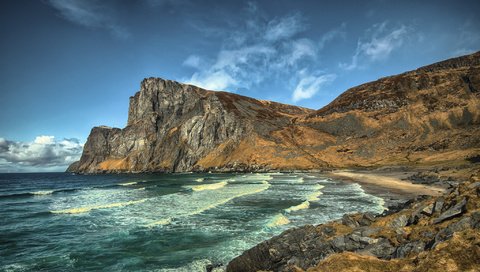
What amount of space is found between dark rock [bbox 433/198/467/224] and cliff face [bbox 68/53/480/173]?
85.6 m

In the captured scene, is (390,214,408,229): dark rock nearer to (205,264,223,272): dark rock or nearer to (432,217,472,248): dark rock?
(432,217,472,248): dark rock

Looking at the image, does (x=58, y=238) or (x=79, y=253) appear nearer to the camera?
(x=79, y=253)

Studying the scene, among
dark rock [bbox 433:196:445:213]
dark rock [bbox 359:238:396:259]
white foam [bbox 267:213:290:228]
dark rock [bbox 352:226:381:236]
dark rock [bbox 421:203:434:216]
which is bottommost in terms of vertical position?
white foam [bbox 267:213:290:228]

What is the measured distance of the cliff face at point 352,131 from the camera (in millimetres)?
114250

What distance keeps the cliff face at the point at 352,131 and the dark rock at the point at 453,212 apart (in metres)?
85.6

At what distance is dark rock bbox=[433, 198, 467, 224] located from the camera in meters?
13.3

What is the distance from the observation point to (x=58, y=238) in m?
28.1

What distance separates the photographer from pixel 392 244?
13398 mm

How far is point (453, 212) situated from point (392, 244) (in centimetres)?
311

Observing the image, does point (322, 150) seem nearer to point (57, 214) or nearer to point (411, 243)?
point (57, 214)

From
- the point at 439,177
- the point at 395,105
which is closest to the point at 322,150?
the point at 395,105

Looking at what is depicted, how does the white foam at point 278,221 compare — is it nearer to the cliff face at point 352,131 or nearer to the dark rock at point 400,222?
the dark rock at point 400,222

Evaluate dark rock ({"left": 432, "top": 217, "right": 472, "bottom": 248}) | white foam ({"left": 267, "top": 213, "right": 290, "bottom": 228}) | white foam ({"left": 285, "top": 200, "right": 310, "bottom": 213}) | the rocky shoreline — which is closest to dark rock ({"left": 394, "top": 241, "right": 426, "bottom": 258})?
the rocky shoreline

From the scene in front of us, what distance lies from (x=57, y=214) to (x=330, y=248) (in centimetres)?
3909
